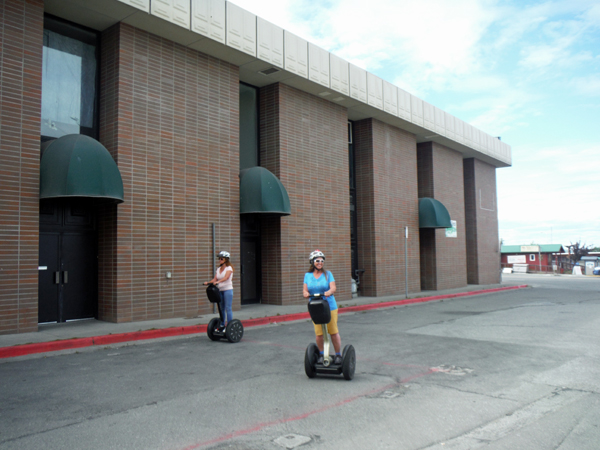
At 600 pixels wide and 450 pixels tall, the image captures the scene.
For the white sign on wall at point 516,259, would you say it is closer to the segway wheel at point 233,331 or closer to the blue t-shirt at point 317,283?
the segway wheel at point 233,331

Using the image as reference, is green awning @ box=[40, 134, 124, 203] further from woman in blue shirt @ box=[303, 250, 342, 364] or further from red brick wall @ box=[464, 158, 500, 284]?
red brick wall @ box=[464, 158, 500, 284]

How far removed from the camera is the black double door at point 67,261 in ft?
37.2

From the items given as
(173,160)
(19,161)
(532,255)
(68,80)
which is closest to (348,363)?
(19,161)

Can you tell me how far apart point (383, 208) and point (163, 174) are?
36.2ft

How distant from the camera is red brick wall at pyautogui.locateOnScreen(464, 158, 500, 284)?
94.5ft

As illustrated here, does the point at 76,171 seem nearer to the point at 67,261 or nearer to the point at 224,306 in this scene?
the point at 67,261

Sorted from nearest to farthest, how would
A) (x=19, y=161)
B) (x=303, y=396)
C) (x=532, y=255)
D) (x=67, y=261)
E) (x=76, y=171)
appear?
(x=303, y=396) < (x=19, y=161) < (x=76, y=171) < (x=67, y=261) < (x=532, y=255)

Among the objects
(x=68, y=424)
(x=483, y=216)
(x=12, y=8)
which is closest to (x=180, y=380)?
(x=68, y=424)

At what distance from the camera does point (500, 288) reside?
1024 inches

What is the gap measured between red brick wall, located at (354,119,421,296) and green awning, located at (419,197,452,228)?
63 centimetres

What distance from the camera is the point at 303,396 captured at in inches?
230

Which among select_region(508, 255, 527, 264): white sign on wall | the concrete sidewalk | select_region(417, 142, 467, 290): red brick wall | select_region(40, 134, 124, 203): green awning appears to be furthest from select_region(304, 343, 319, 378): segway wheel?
select_region(508, 255, 527, 264): white sign on wall

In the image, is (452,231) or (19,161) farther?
(452,231)

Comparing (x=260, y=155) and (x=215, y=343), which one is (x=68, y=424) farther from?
(x=260, y=155)
